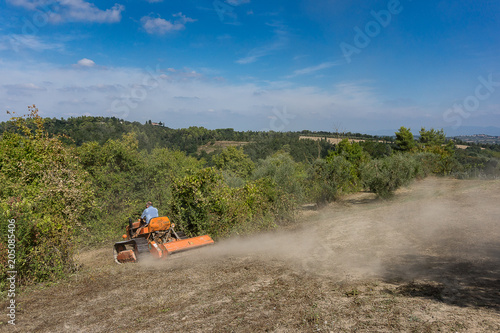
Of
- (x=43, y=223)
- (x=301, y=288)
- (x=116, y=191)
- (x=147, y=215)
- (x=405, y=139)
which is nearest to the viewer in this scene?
(x=301, y=288)

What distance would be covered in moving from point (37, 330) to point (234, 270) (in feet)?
13.7

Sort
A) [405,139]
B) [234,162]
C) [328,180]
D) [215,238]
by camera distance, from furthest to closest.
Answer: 1. [234,162]
2. [405,139]
3. [328,180]
4. [215,238]

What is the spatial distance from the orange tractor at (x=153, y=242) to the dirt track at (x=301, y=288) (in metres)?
0.35

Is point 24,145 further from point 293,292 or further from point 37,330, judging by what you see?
point 293,292

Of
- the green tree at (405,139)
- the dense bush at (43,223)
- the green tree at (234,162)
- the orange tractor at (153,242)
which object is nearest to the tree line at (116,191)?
the dense bush at (43,223)

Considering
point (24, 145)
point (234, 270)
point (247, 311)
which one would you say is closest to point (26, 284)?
point (234, 270)

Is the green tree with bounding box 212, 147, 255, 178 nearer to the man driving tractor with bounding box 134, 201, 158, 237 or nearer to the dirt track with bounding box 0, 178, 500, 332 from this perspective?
the man driving tractor with bounding box 134, 201, 158, 237

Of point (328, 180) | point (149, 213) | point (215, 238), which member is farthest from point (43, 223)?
point (328, 180)

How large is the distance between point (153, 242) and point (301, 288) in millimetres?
5227

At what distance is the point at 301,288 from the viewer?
6133 millimetres

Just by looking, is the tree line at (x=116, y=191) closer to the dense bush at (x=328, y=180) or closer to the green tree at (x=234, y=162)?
the dense bush at (x=328, y=180)

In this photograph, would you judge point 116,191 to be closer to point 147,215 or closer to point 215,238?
point 147,215

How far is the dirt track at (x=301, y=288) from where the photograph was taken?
4707 millimetres

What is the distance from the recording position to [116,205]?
648 inches
